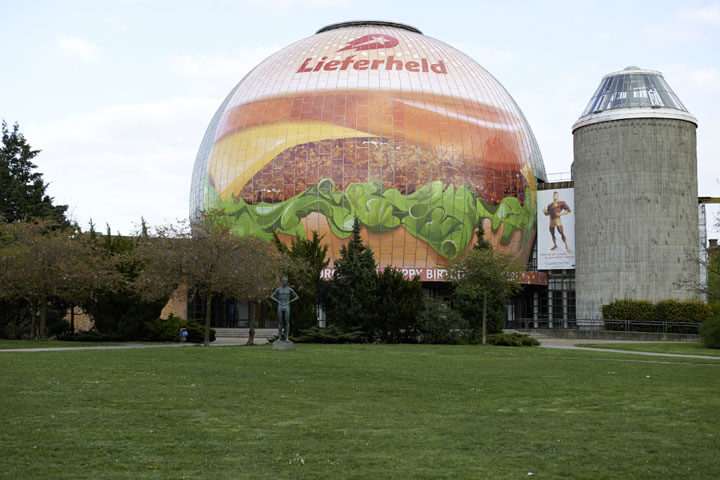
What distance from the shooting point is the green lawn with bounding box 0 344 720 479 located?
8.37 m

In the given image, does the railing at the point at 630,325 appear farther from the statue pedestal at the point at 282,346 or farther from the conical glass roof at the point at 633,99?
the statue pedestal at the point at 282,346

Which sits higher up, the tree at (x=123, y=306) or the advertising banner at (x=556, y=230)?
the advertising banner at (x=556, y=230)

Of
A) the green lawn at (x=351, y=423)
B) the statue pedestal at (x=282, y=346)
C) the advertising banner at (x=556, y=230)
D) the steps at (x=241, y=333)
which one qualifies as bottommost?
the steps at (x=241, y=333)

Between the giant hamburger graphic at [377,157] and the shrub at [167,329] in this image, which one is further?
the giant hamburger graphic at [377,157]

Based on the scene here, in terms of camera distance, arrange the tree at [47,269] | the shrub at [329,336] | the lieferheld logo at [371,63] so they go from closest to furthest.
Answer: the tree at [47,269] < the shrub at [329,336] < the lieferheld logo at [371,63]

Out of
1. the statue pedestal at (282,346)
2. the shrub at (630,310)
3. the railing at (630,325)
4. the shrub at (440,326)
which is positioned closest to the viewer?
the statue pedestal at (282,346)

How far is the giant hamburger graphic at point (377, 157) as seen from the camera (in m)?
52.3

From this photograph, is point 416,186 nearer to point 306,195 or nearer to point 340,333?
point 306,195

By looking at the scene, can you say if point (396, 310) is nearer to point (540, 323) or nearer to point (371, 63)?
point (540, 323)

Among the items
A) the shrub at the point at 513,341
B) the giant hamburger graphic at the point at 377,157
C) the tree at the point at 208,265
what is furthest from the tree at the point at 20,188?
the shrub at the point at 513,341

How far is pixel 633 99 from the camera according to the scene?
2068 inches

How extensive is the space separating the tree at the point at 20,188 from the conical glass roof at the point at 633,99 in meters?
35.2

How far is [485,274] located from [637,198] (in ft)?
63.2

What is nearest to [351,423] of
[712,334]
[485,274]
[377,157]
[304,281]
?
[485,274]
